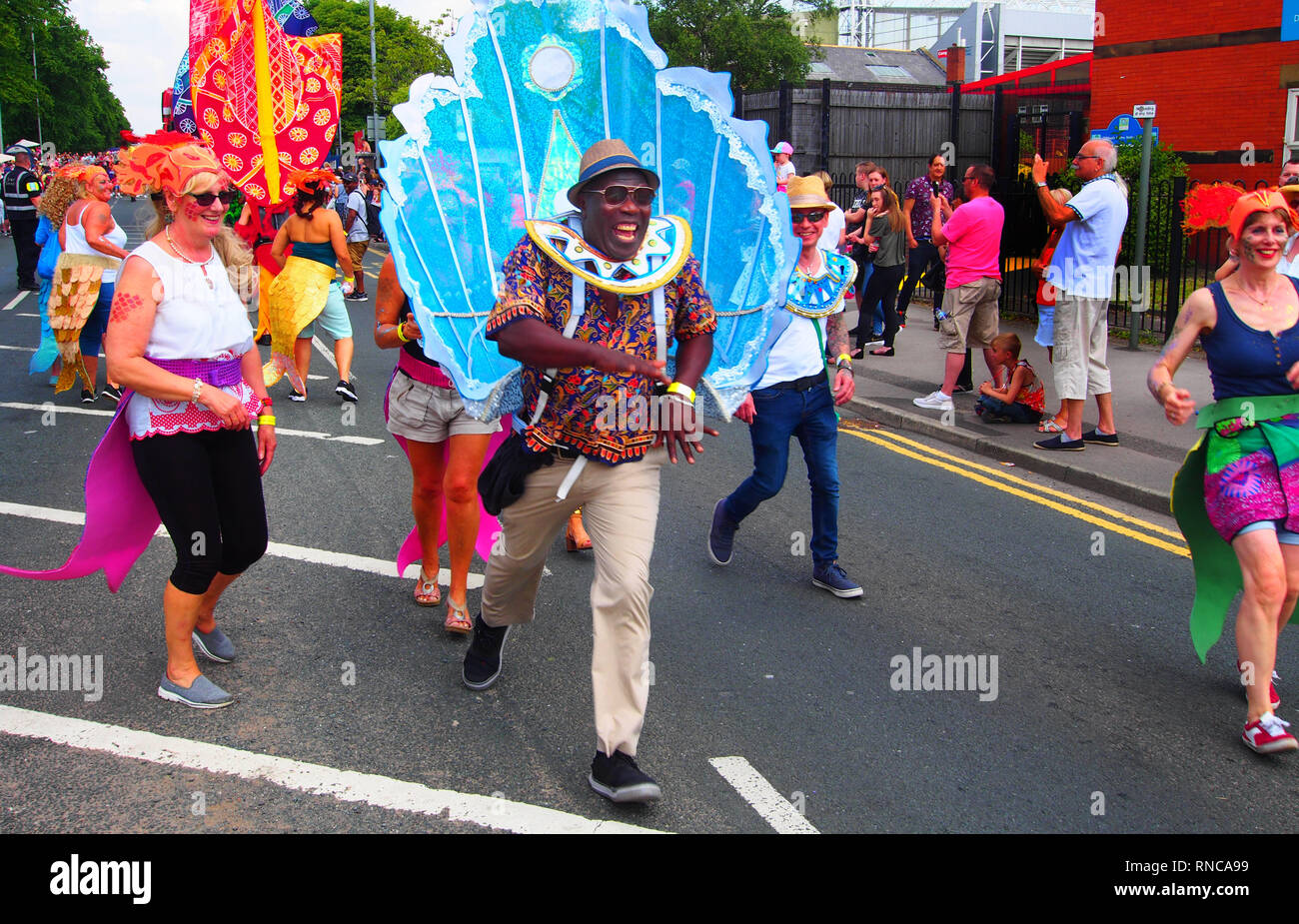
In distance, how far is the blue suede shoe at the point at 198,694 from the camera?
4.06m

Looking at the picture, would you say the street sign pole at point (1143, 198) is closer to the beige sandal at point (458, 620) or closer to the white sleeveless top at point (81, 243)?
the beige sandal at point (458, 620)

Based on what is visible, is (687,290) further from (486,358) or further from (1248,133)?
(1248,133)

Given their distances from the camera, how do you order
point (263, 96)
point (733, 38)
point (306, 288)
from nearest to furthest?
point (263, 96)
point (306, 288)
point (733, 38)

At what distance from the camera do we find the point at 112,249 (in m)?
9.12

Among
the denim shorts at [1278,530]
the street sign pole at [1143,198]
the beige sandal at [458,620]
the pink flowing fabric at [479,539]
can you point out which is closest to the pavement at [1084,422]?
the street sign pole at [1143,198]

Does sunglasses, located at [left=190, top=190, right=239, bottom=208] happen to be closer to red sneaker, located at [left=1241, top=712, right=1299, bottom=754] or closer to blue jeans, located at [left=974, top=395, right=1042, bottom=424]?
red sneaker, located at [left=1241, top=712, right=1299, bottom=754]

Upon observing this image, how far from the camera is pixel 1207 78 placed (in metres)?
18.5

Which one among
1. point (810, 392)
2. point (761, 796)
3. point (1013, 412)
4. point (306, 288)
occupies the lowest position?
point (761, 796)

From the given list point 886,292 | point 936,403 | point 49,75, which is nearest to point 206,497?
point 936,403

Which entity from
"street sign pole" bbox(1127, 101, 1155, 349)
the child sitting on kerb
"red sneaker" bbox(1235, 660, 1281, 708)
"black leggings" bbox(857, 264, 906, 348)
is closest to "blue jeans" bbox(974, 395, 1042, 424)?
the child sitting on kerb

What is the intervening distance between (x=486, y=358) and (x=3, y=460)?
547 centimetres

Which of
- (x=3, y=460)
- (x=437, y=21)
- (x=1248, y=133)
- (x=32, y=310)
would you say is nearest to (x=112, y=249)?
(x=3, y=460)

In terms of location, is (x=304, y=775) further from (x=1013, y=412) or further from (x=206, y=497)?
(x=1013, y=412)

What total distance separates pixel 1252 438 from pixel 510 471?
8.82ft
